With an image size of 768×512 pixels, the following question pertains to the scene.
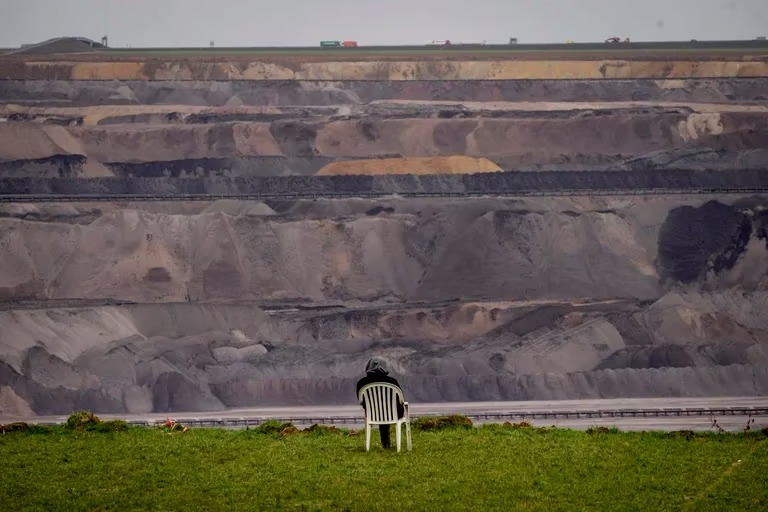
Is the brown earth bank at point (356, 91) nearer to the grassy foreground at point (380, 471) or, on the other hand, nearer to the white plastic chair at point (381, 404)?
the grassy foreground at point (380, 471)

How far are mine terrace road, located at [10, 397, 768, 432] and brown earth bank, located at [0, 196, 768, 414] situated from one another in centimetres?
169

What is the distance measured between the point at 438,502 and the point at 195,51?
70.2 meters

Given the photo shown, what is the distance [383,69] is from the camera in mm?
72312

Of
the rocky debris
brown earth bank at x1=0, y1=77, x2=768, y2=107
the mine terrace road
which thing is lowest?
the mine terrace road

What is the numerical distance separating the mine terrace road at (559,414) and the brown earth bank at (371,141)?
19207 millimetres

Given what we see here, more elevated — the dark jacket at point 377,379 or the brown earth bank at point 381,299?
the brown earth bank at point 381,299

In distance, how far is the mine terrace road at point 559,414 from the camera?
38000 mm

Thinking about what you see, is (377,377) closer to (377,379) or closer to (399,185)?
(377,379)

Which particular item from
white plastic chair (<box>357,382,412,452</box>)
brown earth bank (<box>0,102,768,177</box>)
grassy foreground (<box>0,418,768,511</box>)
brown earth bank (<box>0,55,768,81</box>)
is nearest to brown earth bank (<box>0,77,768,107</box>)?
brown earth bank (<box>0,55,768,81</box>)

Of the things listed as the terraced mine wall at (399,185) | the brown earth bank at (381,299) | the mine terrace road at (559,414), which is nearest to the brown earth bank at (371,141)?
the terraced mine wall at (399,185)

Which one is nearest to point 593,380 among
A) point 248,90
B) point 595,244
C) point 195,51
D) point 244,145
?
point 595,244

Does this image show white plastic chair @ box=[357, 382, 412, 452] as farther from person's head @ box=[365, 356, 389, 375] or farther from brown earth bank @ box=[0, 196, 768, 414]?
brown earth bank @ box=[0, 196, 768, 414]

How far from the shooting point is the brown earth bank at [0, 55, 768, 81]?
71.1 metres

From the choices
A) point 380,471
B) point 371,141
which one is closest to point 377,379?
point 380,471
